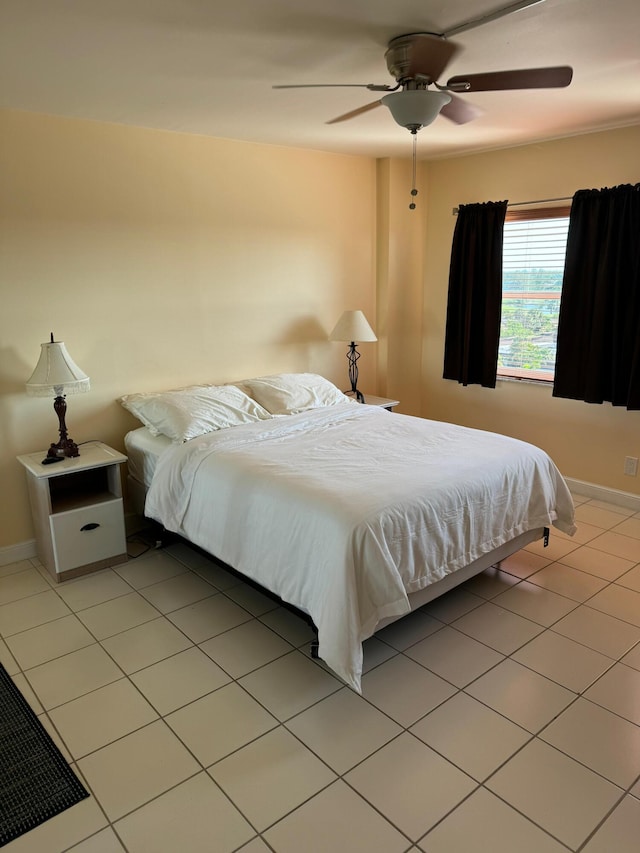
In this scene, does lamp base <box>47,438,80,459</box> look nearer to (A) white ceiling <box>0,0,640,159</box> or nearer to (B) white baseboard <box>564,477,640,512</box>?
(A) white ceiling <box>0,0,640,159</box>

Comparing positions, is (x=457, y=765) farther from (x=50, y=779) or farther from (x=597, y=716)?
(x=50, y=779)

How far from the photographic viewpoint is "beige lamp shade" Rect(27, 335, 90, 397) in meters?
3.09

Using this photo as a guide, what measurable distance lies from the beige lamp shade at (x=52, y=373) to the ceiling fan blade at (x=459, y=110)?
223cm

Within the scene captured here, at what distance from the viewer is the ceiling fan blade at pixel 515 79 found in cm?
206

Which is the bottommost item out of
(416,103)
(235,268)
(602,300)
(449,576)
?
(449,576)

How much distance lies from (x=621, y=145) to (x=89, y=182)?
3267 mm

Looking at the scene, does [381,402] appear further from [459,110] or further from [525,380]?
[459,110]

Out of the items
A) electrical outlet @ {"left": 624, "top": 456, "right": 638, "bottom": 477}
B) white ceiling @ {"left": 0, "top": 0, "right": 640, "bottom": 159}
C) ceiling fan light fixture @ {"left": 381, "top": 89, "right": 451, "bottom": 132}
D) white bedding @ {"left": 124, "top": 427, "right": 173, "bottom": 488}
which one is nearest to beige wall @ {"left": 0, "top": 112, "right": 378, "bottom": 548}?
white bedding @ {"left": 124, "top": 427, "right": 173, "bottom": 488}

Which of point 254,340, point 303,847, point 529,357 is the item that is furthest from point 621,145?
point 303,847

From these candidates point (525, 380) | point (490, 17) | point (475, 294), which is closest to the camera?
point (490, 17)

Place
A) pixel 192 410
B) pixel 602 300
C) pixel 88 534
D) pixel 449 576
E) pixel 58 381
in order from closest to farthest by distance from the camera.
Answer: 1. pixel 449 576
2. pixel 58 381
3. pixel 88 534
4. pixel 192 410
5. pixel 602 300

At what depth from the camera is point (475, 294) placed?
4629 mm

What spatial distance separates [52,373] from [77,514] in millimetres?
767

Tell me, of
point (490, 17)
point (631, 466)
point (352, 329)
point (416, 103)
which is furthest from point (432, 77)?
point (631, 466)
